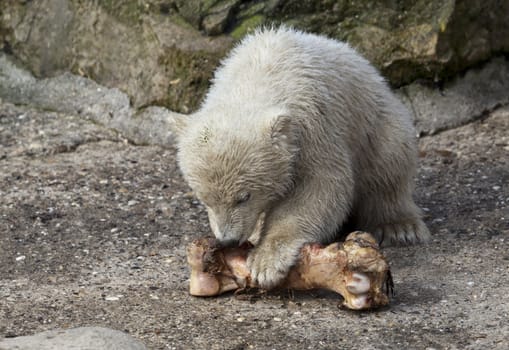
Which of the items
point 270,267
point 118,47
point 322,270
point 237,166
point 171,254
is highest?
point 237,166

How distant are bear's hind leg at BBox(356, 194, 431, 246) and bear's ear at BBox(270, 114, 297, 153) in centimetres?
102

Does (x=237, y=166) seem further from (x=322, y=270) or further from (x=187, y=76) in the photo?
(x=187, y=76)

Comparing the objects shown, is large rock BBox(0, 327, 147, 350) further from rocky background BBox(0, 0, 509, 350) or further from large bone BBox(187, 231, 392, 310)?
large bone BBox(187, 231, 392, 310)

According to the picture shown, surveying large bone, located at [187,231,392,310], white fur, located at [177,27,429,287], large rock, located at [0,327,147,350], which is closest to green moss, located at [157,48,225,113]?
white fur, located at [177,27,429,287]

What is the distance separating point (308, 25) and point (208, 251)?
305cm

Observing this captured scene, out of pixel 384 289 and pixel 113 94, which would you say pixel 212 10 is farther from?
pixel 384 289

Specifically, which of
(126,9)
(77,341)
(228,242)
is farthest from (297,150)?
(126,9)

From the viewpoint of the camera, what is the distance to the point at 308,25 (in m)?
7.19

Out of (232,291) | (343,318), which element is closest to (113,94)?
(232,291)

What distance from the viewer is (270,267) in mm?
4586

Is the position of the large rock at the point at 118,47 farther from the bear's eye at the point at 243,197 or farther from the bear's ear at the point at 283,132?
the bear's eye at the point at 243,197

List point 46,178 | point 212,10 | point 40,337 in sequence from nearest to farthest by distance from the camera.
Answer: point 40,337
point 46,178
point 212,10

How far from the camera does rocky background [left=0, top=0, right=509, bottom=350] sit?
4340 millimetres

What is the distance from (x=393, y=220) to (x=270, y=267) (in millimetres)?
1188
